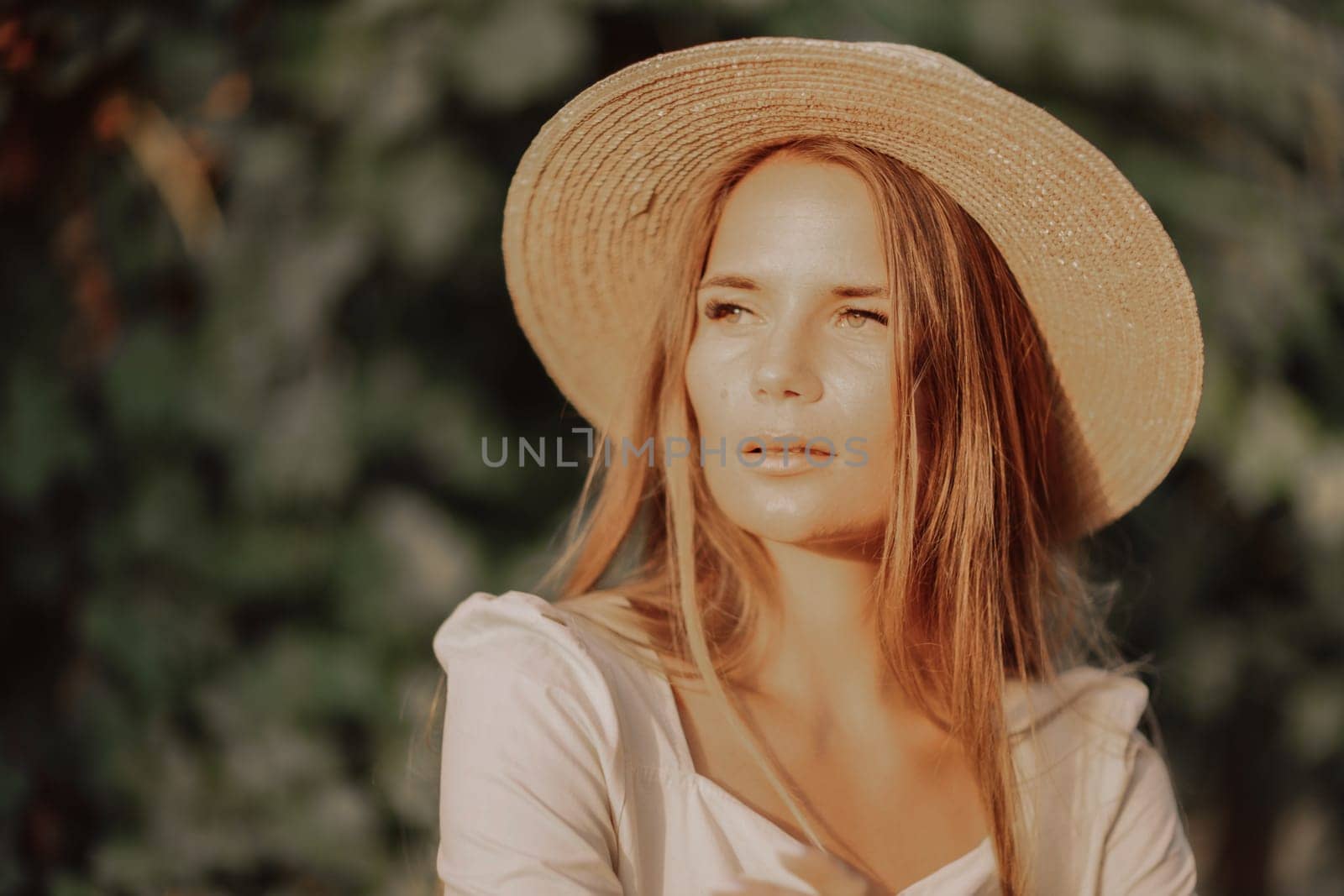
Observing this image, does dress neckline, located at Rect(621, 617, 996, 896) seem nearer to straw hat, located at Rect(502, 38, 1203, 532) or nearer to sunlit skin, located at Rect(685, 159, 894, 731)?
sunlit skin, located at Rect(685, 159, 894, 731)

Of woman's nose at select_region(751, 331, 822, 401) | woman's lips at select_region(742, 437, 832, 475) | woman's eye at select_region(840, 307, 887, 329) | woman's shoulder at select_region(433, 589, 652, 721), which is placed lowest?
woman's shoulder at select_region(433, 589, 652, 721)

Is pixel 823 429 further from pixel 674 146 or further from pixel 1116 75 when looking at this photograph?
pixel 1116 75

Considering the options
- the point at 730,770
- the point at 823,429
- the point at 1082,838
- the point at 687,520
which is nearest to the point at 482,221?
the point at 687,520

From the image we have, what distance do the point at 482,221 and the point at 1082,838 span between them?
1066mm

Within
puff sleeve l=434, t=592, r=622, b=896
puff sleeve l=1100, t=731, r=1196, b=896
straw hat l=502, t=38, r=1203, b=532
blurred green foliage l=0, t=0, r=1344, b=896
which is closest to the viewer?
puff sleeve l=434, t=592, r=622, b=896

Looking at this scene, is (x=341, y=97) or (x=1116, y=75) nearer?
(x=341, y=97)

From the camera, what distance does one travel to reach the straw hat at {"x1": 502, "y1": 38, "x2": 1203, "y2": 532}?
114cm

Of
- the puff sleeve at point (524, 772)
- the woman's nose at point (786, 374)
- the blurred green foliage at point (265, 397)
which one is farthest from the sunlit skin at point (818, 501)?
the blurred green foliage at point (265, 397)

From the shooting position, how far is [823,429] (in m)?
1.15

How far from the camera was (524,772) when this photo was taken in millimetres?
1063

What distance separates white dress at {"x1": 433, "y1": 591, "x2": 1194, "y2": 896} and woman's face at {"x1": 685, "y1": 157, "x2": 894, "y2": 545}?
0.21 meters

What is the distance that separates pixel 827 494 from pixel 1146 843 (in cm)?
54

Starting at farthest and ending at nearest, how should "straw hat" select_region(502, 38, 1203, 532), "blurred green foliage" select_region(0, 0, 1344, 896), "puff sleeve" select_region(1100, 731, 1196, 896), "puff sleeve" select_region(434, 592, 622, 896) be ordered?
"blurred green foliage" select_region(0, 0, 1344, 896) → "puff sleeve" select_region(1100, 731, 1196, 896) → "straw hat" select_region(502, 38, 1203, 532) → "puff sleeve" select_region(434, 592, 622, 896)

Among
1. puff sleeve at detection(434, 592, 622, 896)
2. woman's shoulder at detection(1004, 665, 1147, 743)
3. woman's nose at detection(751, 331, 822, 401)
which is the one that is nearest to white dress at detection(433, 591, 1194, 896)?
puff sleeve at detection(434, 592, 622, 896)
